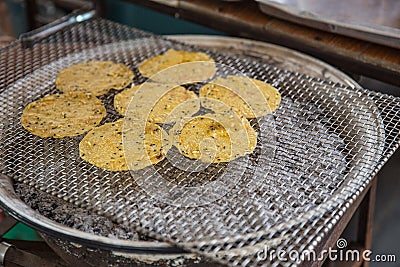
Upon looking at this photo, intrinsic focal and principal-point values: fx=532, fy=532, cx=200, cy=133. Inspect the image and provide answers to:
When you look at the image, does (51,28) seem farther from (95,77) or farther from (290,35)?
(290,35)

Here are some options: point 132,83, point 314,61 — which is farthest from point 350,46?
point 132,83

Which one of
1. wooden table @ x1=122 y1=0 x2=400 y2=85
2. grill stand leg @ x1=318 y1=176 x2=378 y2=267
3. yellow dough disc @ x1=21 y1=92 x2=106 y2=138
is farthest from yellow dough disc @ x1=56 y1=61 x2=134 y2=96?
grill stand leg @ x1=318 y1=176 x2=378 y2=267

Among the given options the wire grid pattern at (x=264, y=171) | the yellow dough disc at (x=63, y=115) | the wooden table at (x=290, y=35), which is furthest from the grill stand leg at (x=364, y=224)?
the yellow dough disc at (x=63, y=115)

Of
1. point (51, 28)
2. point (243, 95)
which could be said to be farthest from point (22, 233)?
point (243, 95)

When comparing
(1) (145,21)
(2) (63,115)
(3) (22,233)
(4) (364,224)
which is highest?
(2) (63,115)

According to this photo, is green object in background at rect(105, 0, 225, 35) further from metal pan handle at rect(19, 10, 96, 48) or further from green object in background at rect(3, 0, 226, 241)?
metal pan handle at rect(19, 10, 96, 48)

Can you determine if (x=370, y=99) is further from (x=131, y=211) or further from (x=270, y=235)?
(x=131, y=211)

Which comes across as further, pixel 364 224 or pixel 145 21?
pixel 145 21
